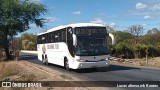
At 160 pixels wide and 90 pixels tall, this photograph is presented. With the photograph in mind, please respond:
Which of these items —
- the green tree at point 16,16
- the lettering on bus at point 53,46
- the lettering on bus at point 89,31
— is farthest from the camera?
the green tree at point 16,16

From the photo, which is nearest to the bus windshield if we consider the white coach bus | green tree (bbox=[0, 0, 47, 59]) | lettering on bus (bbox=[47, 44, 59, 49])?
the white coach bus

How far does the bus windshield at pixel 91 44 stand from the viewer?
23.8 m

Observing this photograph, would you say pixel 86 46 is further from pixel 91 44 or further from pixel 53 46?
pixel 53 46

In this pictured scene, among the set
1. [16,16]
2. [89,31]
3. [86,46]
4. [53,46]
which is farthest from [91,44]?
[16,16]

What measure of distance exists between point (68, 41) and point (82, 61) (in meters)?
2.36

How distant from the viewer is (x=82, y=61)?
78.0 ft

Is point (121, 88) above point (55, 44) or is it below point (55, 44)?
below

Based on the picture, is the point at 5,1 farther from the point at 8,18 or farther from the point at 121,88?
the point at 121,88

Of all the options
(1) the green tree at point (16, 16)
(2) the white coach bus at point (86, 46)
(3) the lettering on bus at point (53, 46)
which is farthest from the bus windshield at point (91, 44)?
(1) the green tree at point (16, 16)

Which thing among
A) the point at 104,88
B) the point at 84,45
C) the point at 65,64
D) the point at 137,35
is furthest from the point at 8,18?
the point at 137,35

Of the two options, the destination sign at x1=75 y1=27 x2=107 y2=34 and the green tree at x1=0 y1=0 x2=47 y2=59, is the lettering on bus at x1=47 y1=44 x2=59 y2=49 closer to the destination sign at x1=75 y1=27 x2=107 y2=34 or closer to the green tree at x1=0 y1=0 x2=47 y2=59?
the destination sign at x1=75 y1=27 x2=107 y2=34

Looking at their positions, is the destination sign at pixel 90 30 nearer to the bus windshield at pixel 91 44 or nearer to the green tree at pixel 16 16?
the bus windshield at pixel 91 44

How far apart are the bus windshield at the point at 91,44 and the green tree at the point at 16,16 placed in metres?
26.9

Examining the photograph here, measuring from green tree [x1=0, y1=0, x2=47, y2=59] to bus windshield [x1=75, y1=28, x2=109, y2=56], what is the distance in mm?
26909
